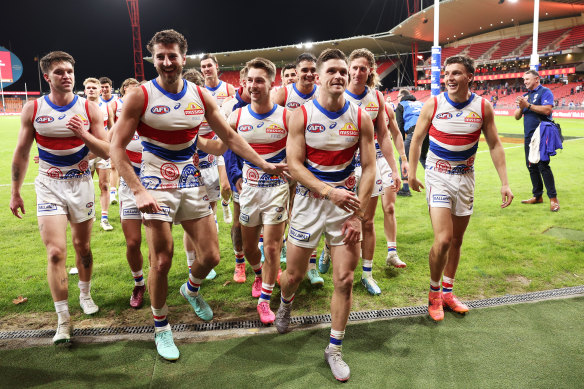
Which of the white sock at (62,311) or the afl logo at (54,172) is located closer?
the white sock at (62,311)

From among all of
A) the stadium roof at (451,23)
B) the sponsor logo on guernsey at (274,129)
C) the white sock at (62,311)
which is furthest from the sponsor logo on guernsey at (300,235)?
the stadium roof at (451,23)

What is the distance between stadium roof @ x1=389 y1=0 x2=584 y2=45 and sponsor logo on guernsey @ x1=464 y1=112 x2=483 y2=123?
36.2m

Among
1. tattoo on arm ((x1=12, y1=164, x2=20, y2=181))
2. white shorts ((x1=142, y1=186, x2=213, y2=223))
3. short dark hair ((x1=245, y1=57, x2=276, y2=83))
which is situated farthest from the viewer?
short dark hair ((x1=245, y1=57, x2=276, y2=83))

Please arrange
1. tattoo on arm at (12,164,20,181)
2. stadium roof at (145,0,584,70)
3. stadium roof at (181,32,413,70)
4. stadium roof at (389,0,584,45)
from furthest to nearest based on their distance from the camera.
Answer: stadium roof at (181,32,413,70) < stadium roof at (145,0,584,70) < stadium roof at (389,0,584,45) < tattoo on arm at (12,164,20,181)

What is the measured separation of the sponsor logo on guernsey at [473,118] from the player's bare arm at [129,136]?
2824 mm

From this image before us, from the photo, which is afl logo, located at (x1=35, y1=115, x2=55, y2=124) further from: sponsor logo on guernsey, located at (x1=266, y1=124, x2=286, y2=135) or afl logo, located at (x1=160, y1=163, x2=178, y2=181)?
sponsor logo on guernsey, located at (x1=266, y1=124, x2=286, y2=135)

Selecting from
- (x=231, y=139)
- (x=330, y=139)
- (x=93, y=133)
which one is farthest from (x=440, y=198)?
(x=93, y=133)

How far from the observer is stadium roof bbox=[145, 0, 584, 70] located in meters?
36.5

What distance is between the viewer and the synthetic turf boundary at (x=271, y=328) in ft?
11.7

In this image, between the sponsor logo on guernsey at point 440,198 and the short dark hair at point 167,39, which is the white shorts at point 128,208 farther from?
the sponsor logo on guernsey at point 440,198

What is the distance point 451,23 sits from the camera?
4216 cm

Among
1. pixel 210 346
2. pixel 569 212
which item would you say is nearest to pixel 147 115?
pixel 210 346

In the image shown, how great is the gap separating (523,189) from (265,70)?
7664 millimetres

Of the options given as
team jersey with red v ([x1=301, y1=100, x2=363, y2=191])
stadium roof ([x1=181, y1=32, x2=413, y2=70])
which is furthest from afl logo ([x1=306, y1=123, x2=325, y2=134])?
stadium roof ([x1=181, y1=32, x2=413, y2=70])
